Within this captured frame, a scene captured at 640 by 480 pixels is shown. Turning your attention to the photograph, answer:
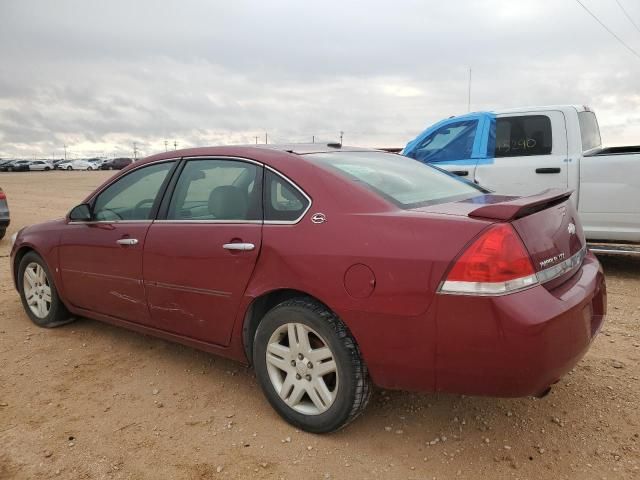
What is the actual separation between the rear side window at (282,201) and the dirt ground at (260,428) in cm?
113

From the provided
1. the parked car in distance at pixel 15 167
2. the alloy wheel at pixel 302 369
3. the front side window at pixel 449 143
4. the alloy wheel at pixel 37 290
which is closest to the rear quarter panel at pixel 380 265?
the alloy wheel at pixel 302 369

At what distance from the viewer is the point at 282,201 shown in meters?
3.00

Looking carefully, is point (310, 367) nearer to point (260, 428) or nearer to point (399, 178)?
point (260, 428)

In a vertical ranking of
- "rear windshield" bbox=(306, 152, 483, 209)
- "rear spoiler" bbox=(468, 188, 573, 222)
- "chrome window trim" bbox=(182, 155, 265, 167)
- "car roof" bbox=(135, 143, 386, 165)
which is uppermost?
"car roof" bbox=(135, 143, 386, 165)

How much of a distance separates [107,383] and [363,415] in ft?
5.59

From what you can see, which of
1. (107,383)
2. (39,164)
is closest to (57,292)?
(107,383)

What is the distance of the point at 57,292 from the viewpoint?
4.48m

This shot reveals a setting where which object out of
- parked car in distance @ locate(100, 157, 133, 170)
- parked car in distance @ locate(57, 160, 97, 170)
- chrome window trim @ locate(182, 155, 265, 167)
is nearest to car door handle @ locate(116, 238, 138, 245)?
chrome window trim @ locate(182, 155, 265, 167)

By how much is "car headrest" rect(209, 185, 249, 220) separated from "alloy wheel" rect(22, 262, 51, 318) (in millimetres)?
2077

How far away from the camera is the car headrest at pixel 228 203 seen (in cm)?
319

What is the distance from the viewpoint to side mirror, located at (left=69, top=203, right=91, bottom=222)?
4.11 meters

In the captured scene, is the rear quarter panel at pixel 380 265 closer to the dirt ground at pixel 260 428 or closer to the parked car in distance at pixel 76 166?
the dirt ground at pixel 260 428

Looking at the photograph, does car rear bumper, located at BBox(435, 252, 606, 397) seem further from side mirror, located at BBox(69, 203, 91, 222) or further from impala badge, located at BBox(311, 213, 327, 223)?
side mirror, located at BBox(69, 203, 91, 222)

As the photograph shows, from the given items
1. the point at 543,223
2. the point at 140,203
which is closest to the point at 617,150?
the point at 543,223
